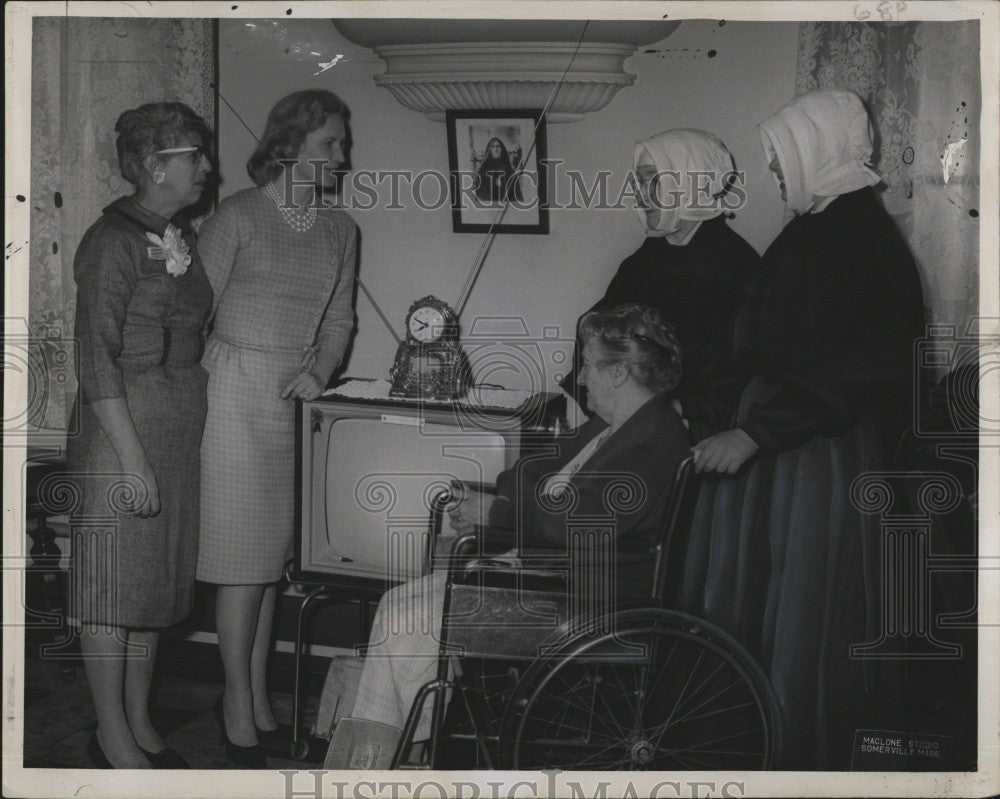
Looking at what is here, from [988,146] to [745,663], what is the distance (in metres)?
1.54

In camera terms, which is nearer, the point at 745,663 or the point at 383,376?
the point at 745,663

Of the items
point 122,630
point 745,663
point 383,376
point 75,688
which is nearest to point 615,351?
point 383,376

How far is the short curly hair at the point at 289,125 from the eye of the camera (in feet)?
9.58

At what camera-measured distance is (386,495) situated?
297cm

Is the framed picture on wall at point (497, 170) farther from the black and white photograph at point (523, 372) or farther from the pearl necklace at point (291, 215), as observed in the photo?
the pearl necklace at point (291, 215)

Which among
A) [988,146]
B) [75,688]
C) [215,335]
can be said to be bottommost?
[75,688]

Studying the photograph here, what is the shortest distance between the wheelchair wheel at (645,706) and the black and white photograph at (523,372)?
0.01 m

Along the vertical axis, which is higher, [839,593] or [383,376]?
[383,376]

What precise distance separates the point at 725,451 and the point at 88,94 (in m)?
1.97

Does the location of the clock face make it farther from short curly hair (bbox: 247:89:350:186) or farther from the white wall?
short curly hair (bbox: 247:89:350:186)

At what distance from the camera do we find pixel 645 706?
9.53 ft

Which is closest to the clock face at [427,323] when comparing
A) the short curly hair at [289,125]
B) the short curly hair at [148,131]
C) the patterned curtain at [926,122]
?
the short curly hair at [289,125]

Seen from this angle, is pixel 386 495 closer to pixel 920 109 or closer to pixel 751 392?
pixel 751 392

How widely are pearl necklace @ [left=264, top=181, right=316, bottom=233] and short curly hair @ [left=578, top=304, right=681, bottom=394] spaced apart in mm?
791
